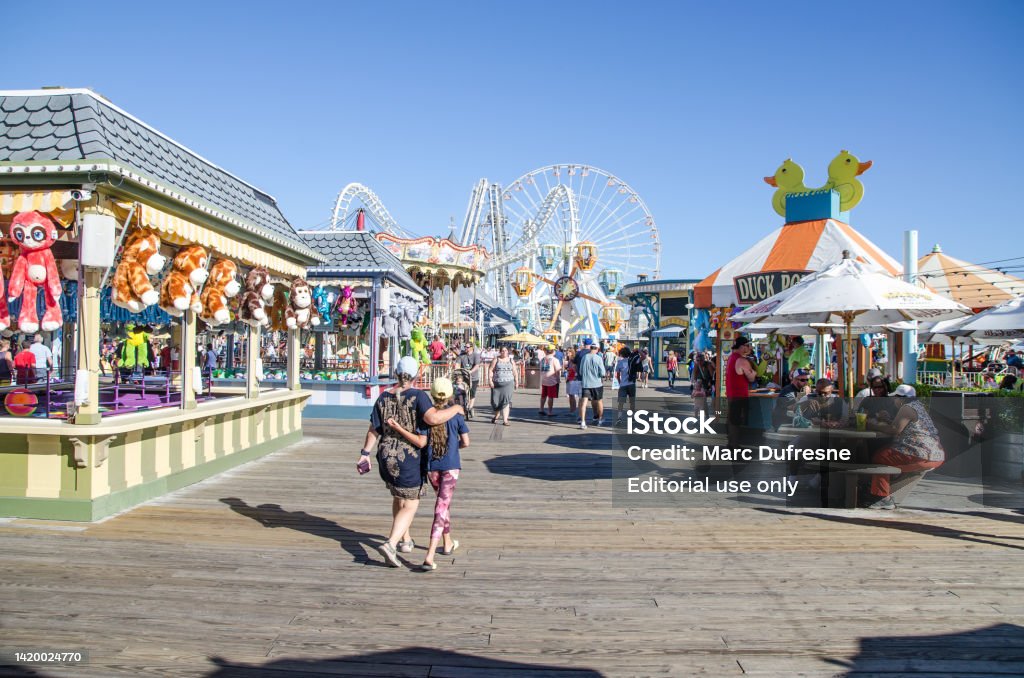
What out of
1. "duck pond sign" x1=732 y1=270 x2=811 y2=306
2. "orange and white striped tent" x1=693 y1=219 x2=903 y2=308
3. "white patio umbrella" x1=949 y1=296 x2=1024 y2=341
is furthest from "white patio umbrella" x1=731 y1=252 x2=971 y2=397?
"orange and white striped tent" x1=693 y1=219 x2=903 y2=308

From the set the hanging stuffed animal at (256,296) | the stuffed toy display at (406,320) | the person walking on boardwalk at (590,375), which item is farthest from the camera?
the stuffed toy display at (406,320)

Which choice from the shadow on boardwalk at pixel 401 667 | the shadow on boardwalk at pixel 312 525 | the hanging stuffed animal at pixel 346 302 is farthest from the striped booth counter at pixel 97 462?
the hanging stuffed animal at pixel 346 302

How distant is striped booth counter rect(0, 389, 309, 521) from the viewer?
5734 mm

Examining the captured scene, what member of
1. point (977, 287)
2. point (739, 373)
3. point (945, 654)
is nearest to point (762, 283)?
point (739, 373)

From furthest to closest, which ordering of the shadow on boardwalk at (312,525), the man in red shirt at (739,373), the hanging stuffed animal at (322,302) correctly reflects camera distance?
1. the hanging stuffed animal at (322,302)
2. the man in red shirt at (739,373)
3. the shadow on boardwalk at (312,525)

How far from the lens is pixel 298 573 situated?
4707 mm

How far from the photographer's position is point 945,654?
3557mm

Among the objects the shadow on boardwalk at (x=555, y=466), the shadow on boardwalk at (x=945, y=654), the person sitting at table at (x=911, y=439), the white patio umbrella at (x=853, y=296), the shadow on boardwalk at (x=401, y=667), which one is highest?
the white patio umbrella at (x=853, y=296)

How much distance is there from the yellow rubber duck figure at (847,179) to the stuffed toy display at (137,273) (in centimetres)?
1043

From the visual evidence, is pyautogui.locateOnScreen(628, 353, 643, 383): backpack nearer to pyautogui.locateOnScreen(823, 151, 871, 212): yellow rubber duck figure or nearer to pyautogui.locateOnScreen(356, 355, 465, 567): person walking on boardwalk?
pyautogui.locateOnScreen(823, 151, 871, 212): yellow rubber duck figure

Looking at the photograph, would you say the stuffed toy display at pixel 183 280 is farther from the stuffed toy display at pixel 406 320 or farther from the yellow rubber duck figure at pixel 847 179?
the yellow rubber duck figure at pixel 847 179

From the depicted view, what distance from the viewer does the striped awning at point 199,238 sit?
633 cm

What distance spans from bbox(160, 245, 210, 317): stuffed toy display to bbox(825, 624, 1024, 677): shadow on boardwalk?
591 cm

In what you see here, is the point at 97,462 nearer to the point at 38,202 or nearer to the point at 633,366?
the point at 38,202
